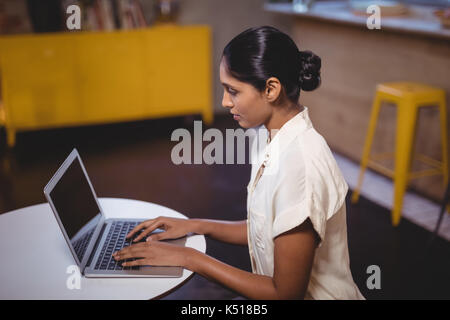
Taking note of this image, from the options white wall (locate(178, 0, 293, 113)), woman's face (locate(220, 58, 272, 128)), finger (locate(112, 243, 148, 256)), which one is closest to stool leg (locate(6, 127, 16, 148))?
white wall (locate(178, 0, 293, 113))

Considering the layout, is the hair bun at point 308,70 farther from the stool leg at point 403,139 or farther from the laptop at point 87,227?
the stool leg at point 403,139

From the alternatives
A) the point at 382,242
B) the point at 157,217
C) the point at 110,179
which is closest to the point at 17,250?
the point at 157,217

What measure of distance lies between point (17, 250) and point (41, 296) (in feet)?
0.77

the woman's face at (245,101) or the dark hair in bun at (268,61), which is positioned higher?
the dark hair in bun at (268,61)

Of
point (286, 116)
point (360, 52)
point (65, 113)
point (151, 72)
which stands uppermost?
point (286, 116)

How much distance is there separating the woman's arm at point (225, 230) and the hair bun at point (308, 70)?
18.9 inches

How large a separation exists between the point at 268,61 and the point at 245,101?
0.38ft

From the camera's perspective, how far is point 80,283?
113 centimetres

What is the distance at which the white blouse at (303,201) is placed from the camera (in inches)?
42.6

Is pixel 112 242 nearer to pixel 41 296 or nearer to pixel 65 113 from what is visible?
pixel 41 296

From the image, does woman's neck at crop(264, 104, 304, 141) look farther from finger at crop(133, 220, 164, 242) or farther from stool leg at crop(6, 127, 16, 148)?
stool leg at crop(6, 127, 16, 148)
